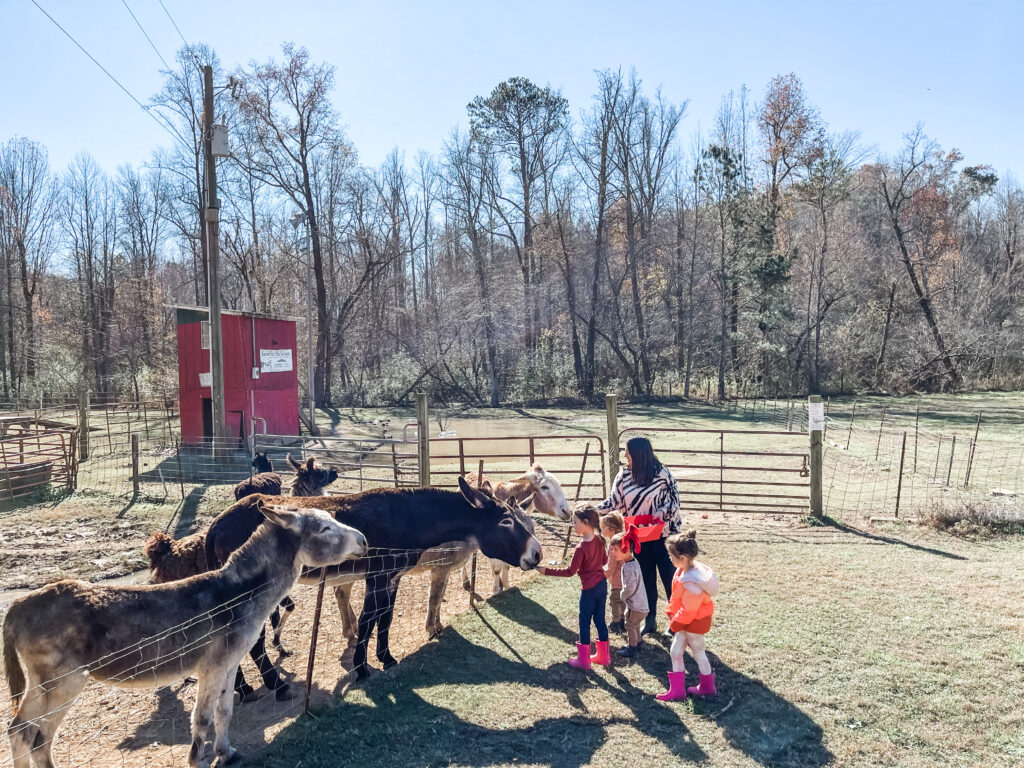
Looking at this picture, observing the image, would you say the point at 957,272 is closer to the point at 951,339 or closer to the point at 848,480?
the point at 951,339

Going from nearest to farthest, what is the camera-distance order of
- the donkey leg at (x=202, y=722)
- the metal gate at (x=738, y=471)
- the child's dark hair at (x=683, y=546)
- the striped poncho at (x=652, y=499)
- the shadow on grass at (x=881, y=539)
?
the donkey leg at (x=202, y=722), the child's dark hair at (x=683, y=546), the striped poncho at (x=652, y=499), the shadow on grass at (x=881, y=539), the metal gate at (x=738, y=471)

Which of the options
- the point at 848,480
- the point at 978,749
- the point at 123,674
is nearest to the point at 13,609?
the point at 123,674

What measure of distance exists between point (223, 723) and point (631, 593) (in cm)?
304

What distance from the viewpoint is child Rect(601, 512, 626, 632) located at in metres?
5.32

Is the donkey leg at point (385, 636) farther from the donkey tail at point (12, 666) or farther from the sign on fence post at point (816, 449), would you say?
the sign on fence post at point (816, 449)

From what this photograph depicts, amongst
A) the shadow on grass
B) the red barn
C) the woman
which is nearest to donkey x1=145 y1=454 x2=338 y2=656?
the woman

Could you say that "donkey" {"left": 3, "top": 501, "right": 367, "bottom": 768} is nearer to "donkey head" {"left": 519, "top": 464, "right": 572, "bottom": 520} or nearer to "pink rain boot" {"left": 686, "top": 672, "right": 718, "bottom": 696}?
"pink rain boot" {"left": 686, "top": 672, "right": 718, "bottom": 696}

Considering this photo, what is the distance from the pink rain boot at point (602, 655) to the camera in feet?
16.2

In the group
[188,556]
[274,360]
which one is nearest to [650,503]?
[188,556]

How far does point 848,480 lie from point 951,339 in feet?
92.6

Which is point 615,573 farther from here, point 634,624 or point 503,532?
point 503,532

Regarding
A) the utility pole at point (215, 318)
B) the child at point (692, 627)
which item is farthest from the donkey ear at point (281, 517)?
the utility pole at point (215, 318)

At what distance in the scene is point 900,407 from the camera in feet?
92.6

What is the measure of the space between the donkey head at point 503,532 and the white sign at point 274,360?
42.5 ft
